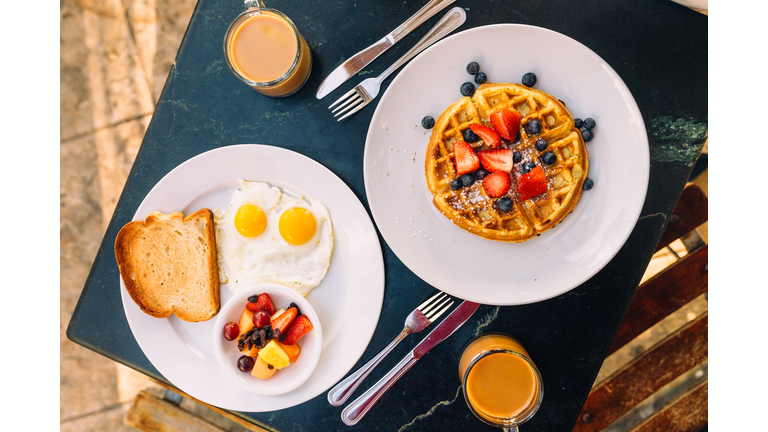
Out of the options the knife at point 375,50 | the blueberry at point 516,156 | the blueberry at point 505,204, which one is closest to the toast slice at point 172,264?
the knife at point 375,50

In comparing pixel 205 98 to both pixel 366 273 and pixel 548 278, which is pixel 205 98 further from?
pixel 548 278

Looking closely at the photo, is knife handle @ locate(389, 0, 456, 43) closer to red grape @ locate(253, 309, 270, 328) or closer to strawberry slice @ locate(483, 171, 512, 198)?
strawberry slice @ locate(483, 171, 512, 198)

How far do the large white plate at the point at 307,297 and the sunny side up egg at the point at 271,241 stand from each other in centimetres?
6

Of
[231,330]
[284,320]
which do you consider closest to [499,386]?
[284,320]

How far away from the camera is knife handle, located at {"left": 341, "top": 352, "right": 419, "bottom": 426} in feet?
8.43

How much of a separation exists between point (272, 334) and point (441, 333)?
1.00 metres

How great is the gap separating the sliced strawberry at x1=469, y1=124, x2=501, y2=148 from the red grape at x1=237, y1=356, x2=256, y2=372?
1.82 metres

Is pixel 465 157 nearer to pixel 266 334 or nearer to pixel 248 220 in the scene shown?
pixel 248 220

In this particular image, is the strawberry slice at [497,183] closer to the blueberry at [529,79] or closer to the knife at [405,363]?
the blueberry at [529,79]

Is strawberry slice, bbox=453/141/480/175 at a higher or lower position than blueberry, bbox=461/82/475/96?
lower

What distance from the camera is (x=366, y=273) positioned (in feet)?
8.18

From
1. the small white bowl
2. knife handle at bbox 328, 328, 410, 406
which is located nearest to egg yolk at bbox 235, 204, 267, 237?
the small white bowl

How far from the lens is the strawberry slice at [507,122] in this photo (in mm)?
2217

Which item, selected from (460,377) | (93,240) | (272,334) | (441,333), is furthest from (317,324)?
(93,240)
